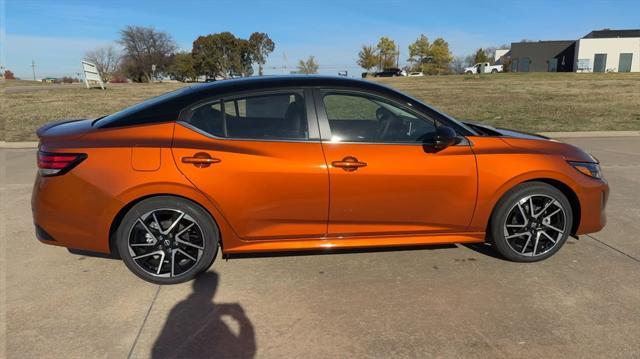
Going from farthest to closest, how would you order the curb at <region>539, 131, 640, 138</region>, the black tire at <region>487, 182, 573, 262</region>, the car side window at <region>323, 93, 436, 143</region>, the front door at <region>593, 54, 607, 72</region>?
the front door at <region>593, 54, 607, 72</region> < the curb at <region>539, 131, 640, 138</region> < the black tire at <region>487, 182, 573, 262</region> < the car side window at <region>323, 93, 436, 143</region>

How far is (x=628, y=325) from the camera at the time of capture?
120 inches

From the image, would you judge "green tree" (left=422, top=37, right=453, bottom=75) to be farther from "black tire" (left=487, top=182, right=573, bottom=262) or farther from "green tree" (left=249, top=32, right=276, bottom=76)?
"black tire" (left=487, top=182, right=573, bottom=262)

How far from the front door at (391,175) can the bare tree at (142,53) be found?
77.0 meters

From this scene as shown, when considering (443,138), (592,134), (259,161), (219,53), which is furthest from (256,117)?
(219,53)

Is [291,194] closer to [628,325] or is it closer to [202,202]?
[202,202]

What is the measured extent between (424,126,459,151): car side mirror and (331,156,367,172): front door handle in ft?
1.93

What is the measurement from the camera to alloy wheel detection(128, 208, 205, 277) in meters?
3.53

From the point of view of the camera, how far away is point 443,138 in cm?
358

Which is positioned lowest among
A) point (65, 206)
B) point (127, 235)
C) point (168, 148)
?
point (127, 235)

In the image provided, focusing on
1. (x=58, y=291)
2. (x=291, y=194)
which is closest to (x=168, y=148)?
(x=291, y=194)

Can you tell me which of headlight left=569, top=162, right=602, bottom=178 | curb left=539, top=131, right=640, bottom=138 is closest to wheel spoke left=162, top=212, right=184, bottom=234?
headlight left=569, top=162, right=602, bottom=178

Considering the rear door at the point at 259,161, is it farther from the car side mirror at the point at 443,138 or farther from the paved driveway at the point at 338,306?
the car side mirror at the point at 443,138

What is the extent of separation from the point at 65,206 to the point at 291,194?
1.68 metres

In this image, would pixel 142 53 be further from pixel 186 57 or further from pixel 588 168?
pixel 588 168
